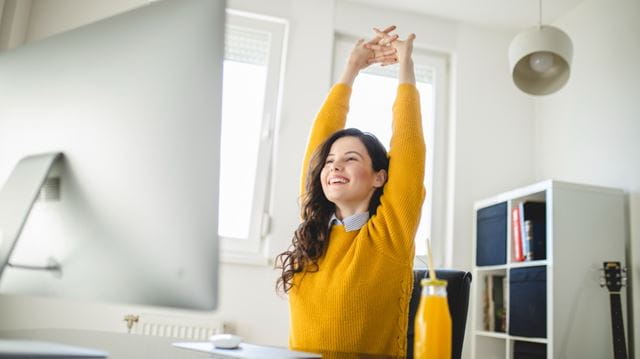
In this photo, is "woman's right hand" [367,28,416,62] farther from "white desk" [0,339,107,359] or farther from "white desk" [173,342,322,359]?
"white desk" [0,339,107,359]

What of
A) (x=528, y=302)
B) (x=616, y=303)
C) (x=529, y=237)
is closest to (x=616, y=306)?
(x=616, y=303)

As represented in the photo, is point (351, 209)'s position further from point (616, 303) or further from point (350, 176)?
point (616, 303)

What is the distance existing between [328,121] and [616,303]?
161 cm

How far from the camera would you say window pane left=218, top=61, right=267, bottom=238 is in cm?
312

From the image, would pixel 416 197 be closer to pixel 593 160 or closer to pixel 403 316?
pixel 403 316

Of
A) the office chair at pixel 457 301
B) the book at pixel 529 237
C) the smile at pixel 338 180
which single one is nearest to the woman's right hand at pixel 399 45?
the smile at pixel 338 180

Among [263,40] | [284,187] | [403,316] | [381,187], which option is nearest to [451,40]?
[263,40]

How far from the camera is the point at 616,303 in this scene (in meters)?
2.38

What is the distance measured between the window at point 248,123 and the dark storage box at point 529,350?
147 centimetres

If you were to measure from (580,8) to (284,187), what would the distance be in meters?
2.10

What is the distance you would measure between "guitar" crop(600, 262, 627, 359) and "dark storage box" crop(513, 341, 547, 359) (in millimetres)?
313

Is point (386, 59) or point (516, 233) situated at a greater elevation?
point (386, 59)

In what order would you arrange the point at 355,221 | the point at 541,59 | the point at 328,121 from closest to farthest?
the point at 355,221 < the point at 328,121 < the point at 541,59

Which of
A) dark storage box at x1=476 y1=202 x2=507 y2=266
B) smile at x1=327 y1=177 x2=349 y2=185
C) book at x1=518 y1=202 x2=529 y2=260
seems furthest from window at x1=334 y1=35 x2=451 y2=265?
smile at x1=327 y1=177 x2=349 y2=185
